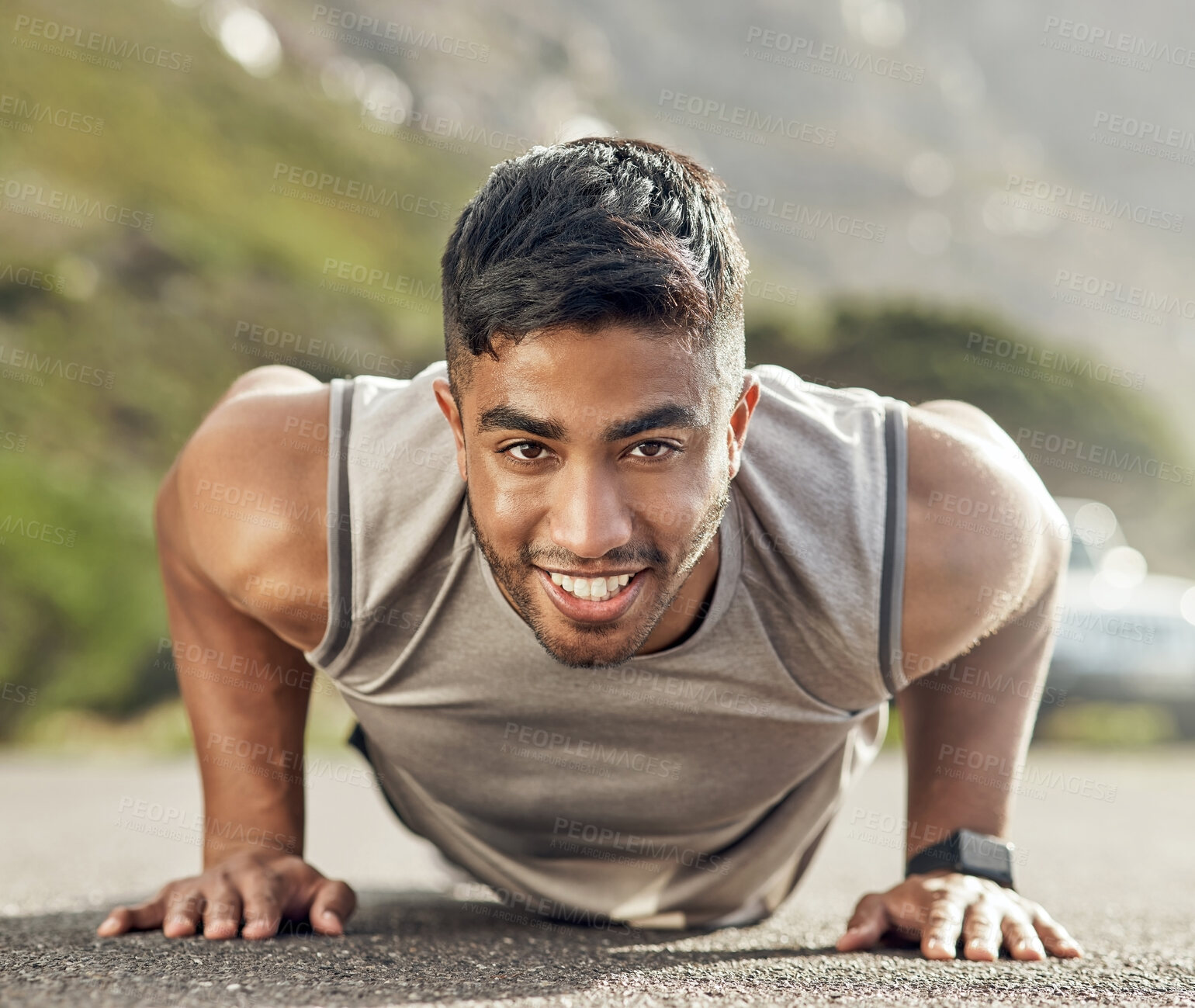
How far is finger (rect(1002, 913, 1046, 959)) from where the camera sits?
6.58 feet

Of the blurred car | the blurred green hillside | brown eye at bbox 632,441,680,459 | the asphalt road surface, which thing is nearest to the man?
brown eye at bbox 632,441,680,459

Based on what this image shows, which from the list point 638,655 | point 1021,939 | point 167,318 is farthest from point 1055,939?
point 167,318

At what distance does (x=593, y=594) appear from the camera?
70.3 inches

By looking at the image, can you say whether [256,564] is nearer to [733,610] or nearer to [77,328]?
[733,610]

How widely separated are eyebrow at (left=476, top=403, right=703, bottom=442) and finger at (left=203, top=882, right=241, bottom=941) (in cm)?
97

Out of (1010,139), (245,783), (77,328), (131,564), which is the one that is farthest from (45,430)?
(1010,139)

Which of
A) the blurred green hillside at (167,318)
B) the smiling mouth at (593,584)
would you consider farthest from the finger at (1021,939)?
the blurred green hillside at (167,318)

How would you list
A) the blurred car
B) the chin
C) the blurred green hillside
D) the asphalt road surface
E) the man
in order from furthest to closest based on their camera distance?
the blurred car
the blurred green hillside
the chin
the man
the asphalt road surface

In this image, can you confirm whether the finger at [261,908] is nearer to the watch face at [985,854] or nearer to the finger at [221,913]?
the finger at [221,913]

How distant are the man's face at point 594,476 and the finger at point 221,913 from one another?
2.42ft

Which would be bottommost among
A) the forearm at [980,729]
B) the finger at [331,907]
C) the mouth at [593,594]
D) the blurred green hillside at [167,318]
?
the finger at [331,907]

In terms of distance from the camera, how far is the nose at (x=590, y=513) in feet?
5.52

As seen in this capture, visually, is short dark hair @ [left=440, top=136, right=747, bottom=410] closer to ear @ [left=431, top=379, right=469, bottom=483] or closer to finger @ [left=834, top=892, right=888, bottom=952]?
ear @ [left=431, top=379, right=469, bottom=483]

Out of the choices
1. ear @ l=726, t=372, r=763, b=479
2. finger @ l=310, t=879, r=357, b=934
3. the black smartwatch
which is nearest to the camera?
ear @ l=726, t=372, r=763, b=479
